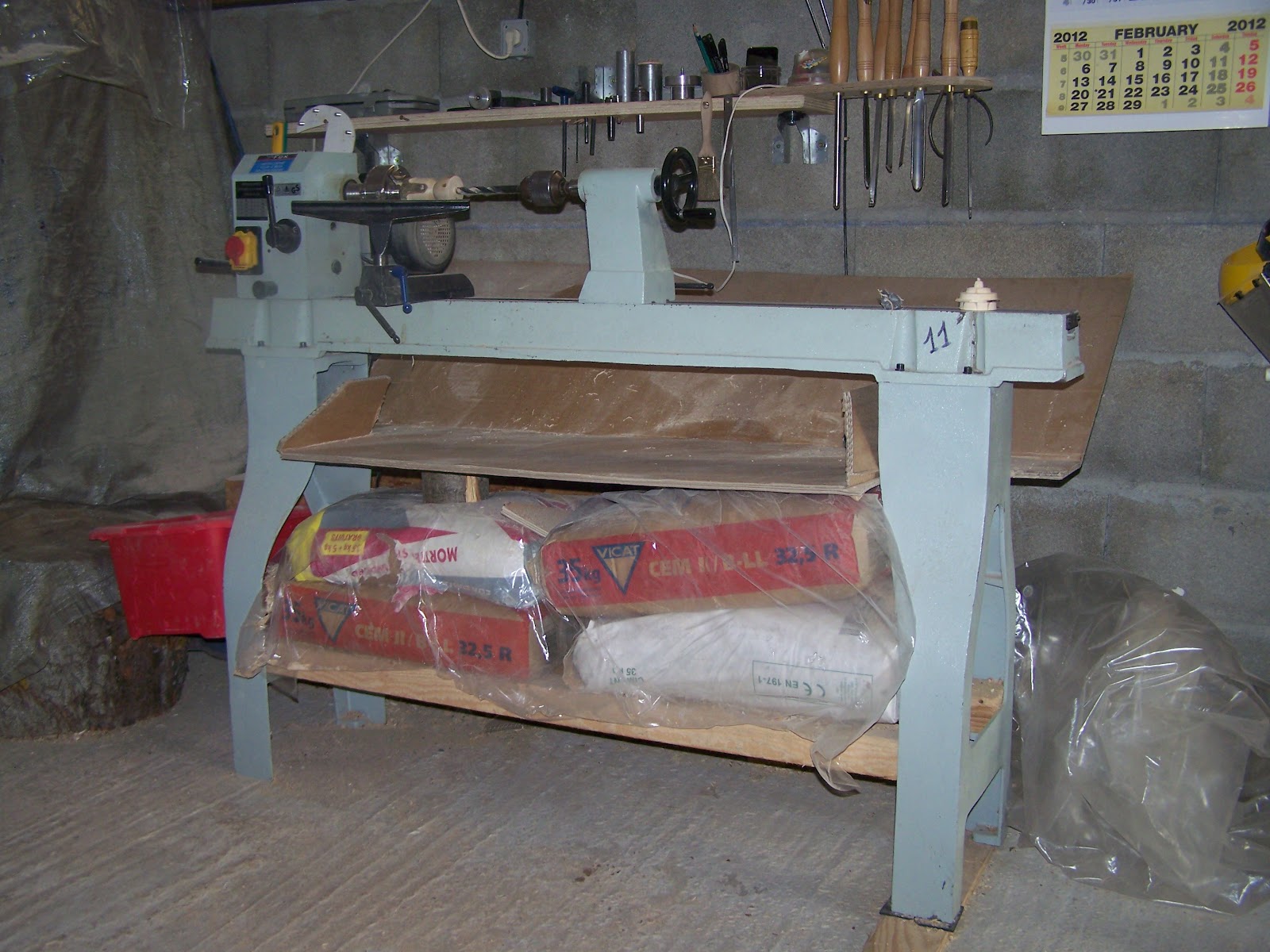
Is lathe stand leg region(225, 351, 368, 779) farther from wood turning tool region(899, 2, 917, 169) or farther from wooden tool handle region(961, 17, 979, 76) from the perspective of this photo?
wooden tool handle region(961, 17, 979, 76)

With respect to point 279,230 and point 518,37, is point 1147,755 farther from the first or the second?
point 518,37

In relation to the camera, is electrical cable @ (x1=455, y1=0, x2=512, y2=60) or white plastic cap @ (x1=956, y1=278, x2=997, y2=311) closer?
white plastic cap @ (x1=956, y1=278, x2=997, y2=311)

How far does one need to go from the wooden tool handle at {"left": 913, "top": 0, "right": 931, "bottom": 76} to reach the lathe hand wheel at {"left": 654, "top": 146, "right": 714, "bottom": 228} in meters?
0.83

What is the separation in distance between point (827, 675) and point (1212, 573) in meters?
1.16

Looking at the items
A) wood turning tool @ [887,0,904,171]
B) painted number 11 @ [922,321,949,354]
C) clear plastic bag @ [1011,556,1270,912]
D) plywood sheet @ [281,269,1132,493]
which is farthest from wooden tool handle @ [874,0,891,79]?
clear plastic bag @ [1011,556,1270,912]

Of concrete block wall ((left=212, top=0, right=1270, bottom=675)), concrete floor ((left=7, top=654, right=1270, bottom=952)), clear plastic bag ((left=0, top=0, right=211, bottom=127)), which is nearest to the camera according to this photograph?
concrete floor ((left=7, top=654, right=1270, bottom=952))

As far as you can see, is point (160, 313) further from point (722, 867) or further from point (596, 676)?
point (722, 867)

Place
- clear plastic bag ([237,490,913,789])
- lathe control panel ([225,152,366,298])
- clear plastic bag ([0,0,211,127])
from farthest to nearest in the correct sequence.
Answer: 1. clear plastic bag ([0,0,211,127])
2. lathe control panel ([225,152,366,298])
3. clear plastic bag ([237,490,913,789])

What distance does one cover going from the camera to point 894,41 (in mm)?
2232

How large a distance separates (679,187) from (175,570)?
1.27 metres

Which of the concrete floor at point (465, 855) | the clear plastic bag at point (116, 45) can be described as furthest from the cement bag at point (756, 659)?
the clear plastic bag at point (116, 45)

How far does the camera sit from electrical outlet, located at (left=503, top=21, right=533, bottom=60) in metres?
2.67

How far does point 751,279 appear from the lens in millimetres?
2477

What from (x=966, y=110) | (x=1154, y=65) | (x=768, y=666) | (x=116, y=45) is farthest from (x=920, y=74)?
(x=116, y=45)
